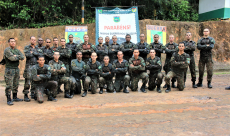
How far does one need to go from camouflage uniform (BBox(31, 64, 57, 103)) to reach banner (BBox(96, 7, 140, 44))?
5342 mm

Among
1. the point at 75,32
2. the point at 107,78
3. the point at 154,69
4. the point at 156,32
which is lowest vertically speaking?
the point at 107,78

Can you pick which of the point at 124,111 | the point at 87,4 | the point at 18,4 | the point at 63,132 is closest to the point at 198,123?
the point at 124,111

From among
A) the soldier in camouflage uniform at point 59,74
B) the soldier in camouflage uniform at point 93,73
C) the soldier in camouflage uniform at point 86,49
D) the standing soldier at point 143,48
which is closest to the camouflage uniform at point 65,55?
the soldier in camouflage uniform at point 86,49

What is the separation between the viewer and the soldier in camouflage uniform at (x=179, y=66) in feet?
22.7

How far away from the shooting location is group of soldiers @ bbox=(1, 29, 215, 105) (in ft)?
19.3

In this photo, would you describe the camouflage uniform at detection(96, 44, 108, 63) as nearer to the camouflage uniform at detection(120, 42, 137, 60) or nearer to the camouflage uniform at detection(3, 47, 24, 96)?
the camouflage uniform at detection(120, 42, 137, 60)

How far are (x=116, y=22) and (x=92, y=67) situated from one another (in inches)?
190

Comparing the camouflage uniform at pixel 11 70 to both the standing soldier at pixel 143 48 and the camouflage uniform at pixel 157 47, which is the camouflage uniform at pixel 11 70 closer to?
the standing soldier at pixel 143 48

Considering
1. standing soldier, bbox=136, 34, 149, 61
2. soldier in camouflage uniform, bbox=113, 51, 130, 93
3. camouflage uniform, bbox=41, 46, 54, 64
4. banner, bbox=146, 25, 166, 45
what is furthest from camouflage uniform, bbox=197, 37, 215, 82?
camouflage uniform, bbox=41, 46, 54, 64

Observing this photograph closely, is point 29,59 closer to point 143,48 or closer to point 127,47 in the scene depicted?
point 127,47

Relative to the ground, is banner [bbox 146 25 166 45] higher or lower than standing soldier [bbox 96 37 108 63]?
higher

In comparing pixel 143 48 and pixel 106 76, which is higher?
pixel 143 48

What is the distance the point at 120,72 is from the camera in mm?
7078

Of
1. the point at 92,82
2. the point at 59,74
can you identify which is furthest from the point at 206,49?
the point at 59,74
